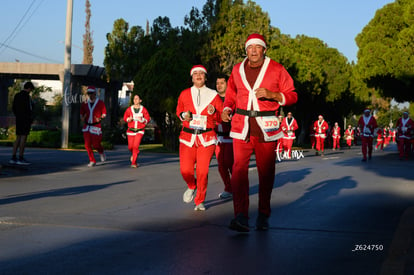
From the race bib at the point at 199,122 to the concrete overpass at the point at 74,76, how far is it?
27.8 metres

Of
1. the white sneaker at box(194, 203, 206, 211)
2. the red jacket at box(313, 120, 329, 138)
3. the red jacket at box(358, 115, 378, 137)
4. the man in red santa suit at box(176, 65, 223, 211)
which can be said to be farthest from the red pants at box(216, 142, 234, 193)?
the red jacket at box(313, 120, 329, 138)

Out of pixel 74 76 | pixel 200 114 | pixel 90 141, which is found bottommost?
pixel 90 141

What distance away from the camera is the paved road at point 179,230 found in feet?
17.3

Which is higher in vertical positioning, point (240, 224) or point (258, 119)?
point (258, 119)

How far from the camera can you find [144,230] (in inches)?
273

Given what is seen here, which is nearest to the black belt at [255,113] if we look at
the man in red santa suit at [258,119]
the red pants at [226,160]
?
the man in red santa suit at [258,119]

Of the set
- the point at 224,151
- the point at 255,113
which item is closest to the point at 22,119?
the point at 224,151

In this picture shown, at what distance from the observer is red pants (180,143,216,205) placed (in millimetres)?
8766

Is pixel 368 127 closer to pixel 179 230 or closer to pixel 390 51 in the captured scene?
pixel 390 51

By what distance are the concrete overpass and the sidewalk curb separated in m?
30.3

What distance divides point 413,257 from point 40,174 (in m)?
10.2

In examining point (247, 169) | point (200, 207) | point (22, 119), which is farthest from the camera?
point (22, 119)

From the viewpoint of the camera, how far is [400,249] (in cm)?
583

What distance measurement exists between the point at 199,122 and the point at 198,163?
56 cm
